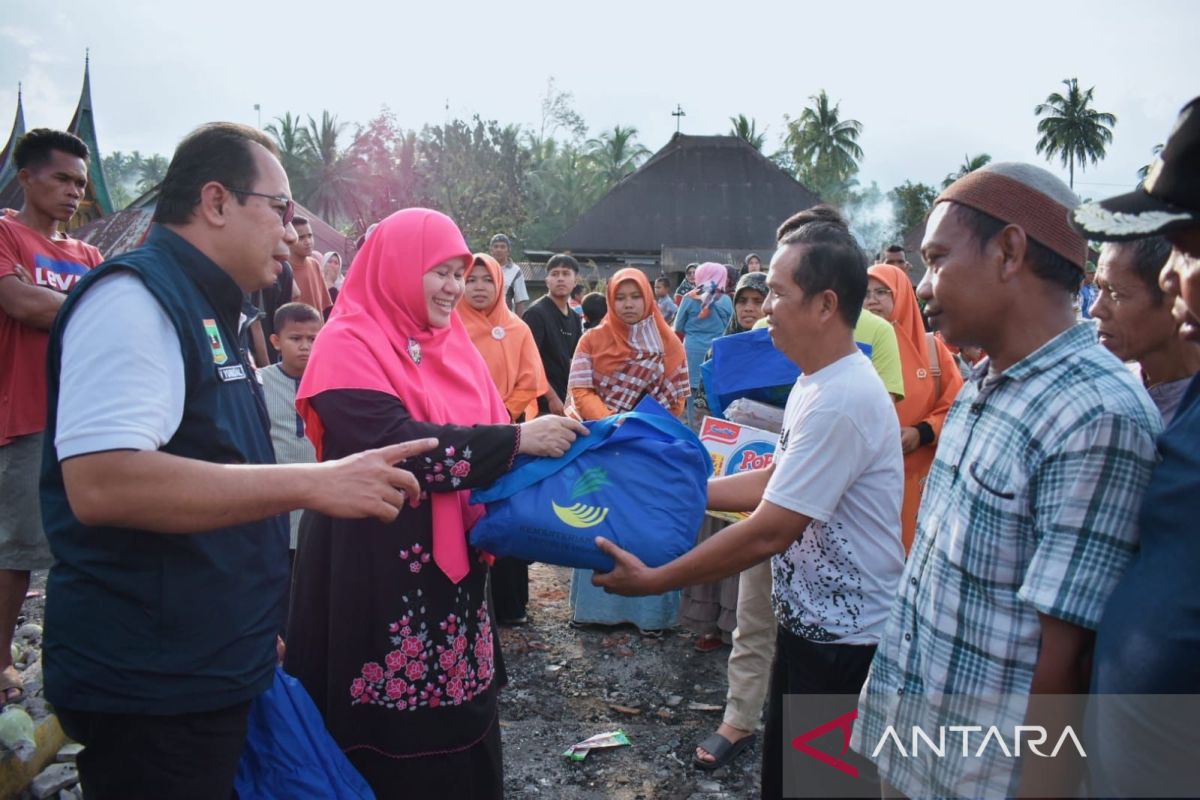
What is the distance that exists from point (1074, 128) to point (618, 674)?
201 feet

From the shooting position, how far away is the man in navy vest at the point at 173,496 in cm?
155

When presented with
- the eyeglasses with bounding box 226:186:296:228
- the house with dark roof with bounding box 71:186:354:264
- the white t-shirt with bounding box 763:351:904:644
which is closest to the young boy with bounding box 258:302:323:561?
the eyeglasses with bounding box 226:186:296:228

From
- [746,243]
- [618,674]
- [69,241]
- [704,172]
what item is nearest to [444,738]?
[618,674]

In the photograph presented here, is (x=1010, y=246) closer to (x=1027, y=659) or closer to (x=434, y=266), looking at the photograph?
(x=1027, y=659)

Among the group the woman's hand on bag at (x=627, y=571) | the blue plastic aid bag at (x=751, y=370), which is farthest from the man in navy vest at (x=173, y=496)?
the blue plastic aid bag at (x=751, y=370)

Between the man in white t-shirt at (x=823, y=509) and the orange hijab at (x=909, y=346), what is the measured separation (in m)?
2.06

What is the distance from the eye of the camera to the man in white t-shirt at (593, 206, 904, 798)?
2223 mm

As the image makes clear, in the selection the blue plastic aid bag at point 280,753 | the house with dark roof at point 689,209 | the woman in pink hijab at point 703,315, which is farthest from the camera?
the house with dark roof at point 689,209

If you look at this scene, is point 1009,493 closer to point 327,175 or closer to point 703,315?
point 703,315

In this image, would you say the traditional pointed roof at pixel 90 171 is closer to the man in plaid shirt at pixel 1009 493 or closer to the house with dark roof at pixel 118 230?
the house with dark roof at pixel 118 230

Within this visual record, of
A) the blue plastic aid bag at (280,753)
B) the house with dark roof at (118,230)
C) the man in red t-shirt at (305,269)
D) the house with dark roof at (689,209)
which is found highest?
the house with dark roof at (689,209)

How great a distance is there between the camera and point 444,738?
241 cm

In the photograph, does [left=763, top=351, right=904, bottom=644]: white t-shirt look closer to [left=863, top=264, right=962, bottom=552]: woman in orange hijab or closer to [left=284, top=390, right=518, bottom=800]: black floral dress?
[left=284, top=390, right=518, bottom=800]: black floral dress

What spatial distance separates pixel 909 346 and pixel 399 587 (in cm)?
322
